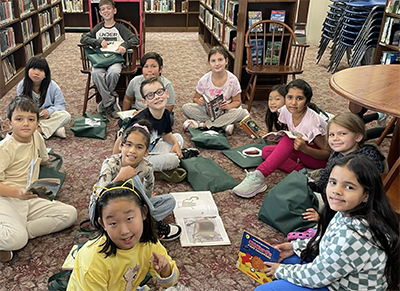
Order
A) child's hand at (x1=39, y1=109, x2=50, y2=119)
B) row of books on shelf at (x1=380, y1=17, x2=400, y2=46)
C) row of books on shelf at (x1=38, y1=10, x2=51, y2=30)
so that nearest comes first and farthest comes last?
child's hand at (x1=39, y1=109, x2=50, y2=119) < row of books on shelf at (x1=380, y1=17, x2=400, y2=46) < row of books on shelf at (x1=38, y1=10, x2=51, y2=30)

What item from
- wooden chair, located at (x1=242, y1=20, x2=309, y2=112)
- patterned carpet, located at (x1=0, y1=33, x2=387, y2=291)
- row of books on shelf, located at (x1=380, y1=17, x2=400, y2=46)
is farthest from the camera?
row of books on shelf, located at (x1=380, y1=17, x2=400, y2=46)

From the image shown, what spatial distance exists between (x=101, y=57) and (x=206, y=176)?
179 cm

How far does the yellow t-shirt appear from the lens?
1.32 metres

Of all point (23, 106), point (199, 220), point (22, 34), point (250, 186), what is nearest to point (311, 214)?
point (250, 186)

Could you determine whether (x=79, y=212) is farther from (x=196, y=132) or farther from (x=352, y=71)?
(x=352, y=71)

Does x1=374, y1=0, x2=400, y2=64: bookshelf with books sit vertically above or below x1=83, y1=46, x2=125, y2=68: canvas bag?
above

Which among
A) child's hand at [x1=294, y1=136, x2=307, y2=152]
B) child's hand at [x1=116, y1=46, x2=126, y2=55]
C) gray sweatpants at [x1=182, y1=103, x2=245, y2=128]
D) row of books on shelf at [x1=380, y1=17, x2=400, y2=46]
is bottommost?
gray sweatpants at [x1=182, y1=103, x2=245, y2=128]

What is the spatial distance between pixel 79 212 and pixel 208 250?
32.8 inches

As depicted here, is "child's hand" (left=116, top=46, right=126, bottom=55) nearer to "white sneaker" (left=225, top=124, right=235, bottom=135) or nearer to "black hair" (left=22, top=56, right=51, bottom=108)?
"black hair" (left=22, top=56, right=51, bottom=108)

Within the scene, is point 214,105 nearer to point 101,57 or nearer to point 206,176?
point 206,176

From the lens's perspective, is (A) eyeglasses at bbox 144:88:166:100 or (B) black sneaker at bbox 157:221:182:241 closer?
(B) black sneaker at bbox 157:221:182:241

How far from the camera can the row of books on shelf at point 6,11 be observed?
4.36 meters

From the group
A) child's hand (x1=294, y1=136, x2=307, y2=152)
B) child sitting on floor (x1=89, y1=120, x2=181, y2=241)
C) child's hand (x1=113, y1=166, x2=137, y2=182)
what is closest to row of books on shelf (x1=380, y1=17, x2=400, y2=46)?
child's hand (x1=294, y1=136, x2=307, y2=152)

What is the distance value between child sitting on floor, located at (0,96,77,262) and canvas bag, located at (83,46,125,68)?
5.19ft
